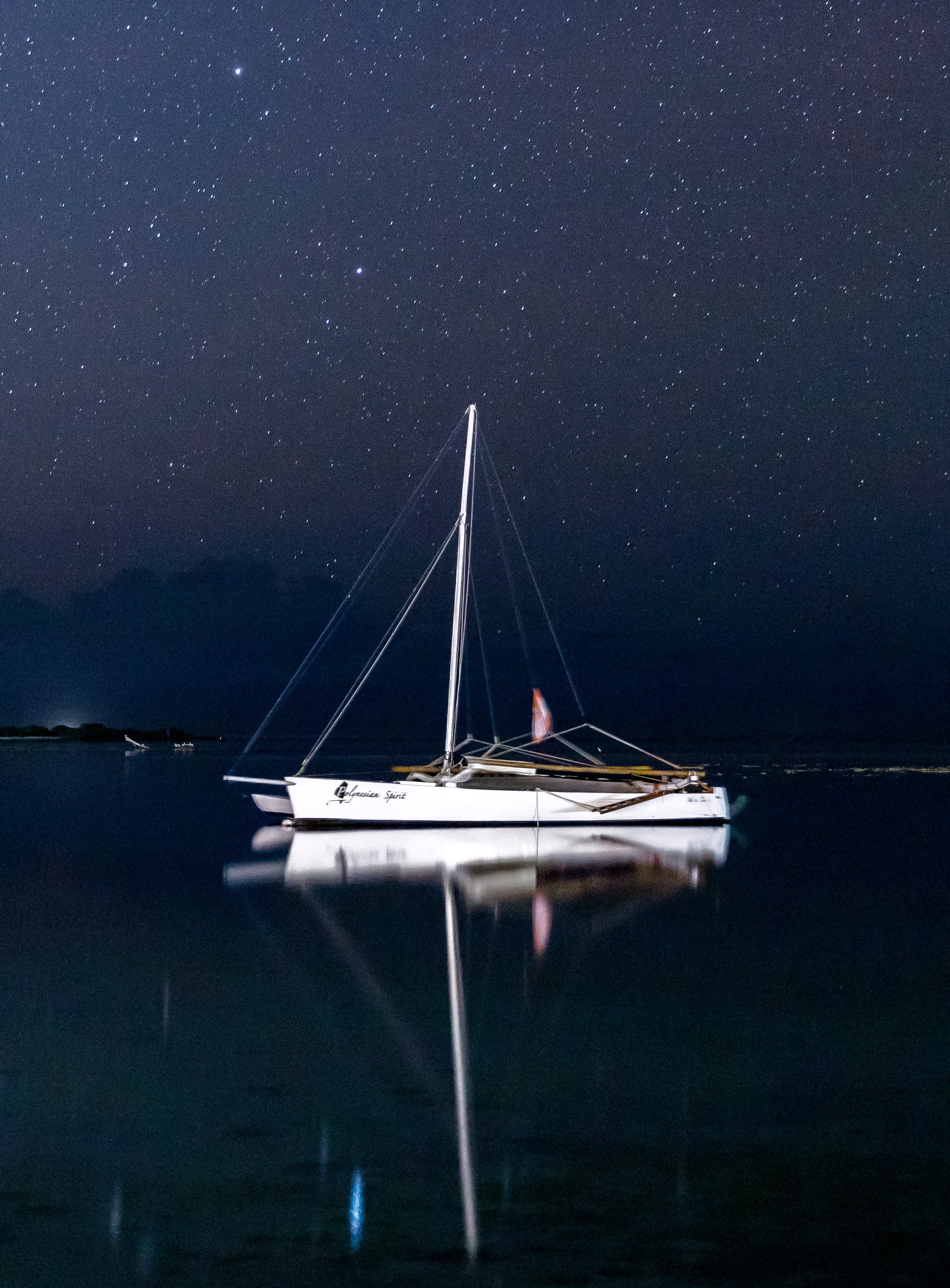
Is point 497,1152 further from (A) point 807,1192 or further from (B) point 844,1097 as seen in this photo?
(B) point 844,1097

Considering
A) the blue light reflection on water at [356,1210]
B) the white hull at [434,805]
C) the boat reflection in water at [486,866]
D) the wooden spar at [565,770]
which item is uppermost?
the wooden spar at [565,770]

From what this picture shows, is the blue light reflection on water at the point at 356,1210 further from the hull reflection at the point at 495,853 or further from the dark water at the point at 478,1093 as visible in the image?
the hull reflection at the point at 495,853

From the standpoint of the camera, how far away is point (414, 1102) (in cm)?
1129

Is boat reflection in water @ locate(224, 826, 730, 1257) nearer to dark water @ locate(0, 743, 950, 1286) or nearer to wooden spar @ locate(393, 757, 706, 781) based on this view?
dark water @ locate(0, 743, 950, 1286)

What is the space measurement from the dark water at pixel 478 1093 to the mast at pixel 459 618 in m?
14.5

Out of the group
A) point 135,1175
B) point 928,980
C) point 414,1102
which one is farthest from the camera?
point 928,980

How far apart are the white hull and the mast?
1.24m

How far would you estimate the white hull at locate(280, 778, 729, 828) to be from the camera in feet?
129

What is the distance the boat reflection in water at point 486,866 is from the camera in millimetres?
21500

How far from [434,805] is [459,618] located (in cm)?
589

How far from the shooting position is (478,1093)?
1155 centimetres

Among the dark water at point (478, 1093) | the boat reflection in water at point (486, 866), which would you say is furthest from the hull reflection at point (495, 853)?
the dark water at point (478, 1093)

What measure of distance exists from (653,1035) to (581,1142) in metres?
4.15

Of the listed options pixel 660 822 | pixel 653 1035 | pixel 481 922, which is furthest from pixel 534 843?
pixel 653 1035
